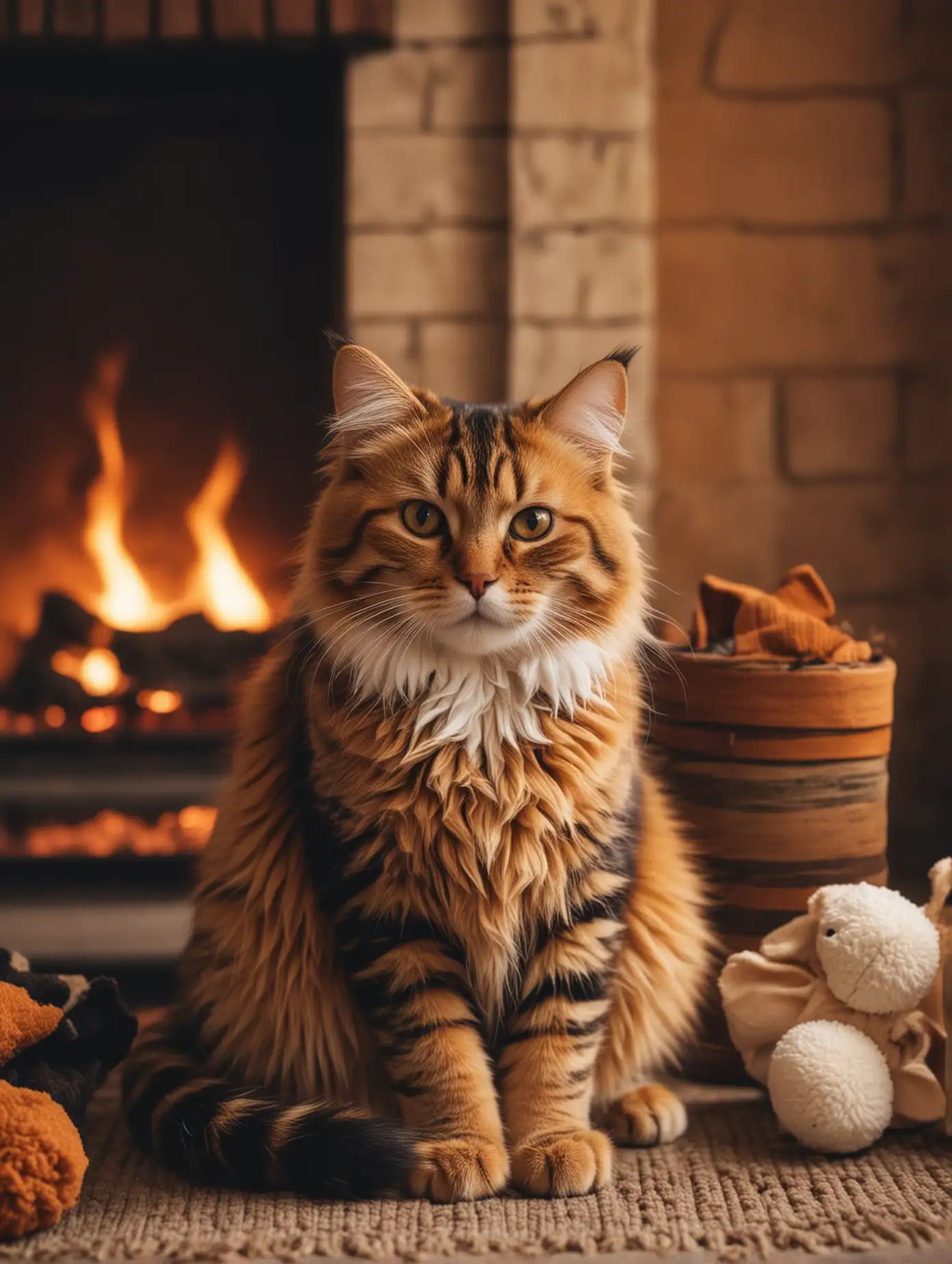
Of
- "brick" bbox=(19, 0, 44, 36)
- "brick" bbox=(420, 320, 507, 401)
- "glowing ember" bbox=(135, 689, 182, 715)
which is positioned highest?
"brick" bbox=(19, 0, 44, 36)

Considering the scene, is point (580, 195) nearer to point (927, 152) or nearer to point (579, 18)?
point (579, 18)

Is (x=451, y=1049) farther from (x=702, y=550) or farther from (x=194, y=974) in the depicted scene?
(x=702, y=550)

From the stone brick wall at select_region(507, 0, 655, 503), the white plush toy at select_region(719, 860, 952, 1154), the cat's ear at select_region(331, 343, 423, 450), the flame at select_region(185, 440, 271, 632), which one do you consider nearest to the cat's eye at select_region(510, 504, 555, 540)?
the cat's ear at select_region(331, 343, 423, 450)

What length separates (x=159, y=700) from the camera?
2.13 metres

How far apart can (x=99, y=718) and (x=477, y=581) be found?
1298 millimetres

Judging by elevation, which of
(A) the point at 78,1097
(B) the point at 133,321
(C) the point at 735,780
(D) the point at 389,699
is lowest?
(A) the point at 78,1097

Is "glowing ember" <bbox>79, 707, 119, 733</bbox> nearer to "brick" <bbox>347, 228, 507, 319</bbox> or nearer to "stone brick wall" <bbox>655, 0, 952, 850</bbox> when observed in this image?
"brick" <bbox>347, 228, 507, 319</bbox>

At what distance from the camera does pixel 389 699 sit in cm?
109

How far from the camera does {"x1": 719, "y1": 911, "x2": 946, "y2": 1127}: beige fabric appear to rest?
3.76 ft

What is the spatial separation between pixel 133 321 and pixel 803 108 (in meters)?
1.20

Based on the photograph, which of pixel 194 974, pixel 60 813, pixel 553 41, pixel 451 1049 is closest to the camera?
pixel 451 1049

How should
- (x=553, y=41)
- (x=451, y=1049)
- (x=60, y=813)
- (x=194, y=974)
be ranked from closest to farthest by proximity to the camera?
(x=451, y=1049) < (x=194, y=974) < (x=553, y=41) < (x=60, y=813)

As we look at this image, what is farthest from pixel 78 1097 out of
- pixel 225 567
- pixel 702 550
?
pixel 702 550

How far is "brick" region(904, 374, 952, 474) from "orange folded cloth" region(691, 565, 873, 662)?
0.87 metres
